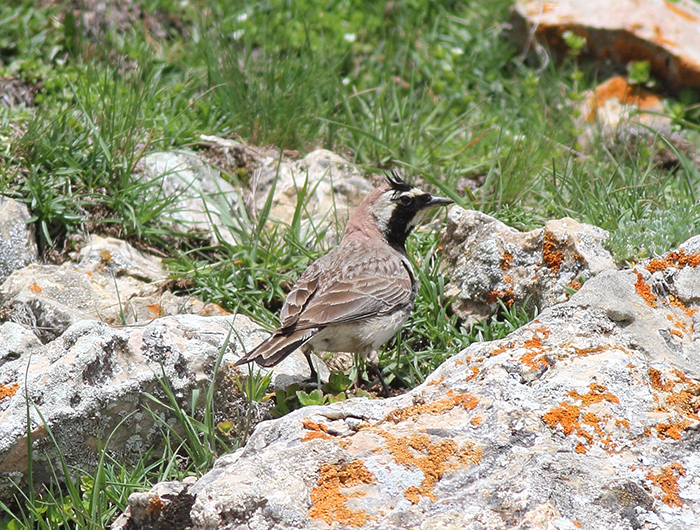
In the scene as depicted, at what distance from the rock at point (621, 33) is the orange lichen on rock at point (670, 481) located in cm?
724

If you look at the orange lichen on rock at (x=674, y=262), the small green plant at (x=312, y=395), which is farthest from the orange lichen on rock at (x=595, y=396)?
the small green plant at (x=312, y=395)

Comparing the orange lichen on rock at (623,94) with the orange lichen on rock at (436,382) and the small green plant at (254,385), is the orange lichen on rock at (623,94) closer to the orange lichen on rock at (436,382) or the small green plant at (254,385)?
the small green plant at (254,385)

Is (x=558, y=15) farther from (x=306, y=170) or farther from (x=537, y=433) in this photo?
(x=537, y=433)

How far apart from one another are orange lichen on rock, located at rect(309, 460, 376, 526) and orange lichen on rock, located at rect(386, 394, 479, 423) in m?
0.48

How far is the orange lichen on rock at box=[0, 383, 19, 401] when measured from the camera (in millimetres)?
4316

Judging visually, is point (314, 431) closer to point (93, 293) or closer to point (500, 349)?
point (500, 349)

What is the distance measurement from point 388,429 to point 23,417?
6.55ft

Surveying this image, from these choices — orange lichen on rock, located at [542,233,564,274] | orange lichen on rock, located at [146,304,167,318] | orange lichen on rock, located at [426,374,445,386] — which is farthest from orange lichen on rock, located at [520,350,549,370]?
orange lichen on rock, located at [146,304,167,318]

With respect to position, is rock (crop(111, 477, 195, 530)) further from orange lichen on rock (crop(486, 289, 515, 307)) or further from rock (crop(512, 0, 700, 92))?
rock (crop(512, 0, 700, 92))

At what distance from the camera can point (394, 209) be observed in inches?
241

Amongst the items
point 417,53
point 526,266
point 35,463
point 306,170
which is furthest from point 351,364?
point 417,53

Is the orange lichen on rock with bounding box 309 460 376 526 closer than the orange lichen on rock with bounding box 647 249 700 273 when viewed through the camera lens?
Yes

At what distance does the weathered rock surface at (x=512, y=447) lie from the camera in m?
2.93

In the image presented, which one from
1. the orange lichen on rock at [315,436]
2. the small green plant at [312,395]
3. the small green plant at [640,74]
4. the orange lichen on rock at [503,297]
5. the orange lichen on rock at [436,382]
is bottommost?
the small green plant at [312,395]
